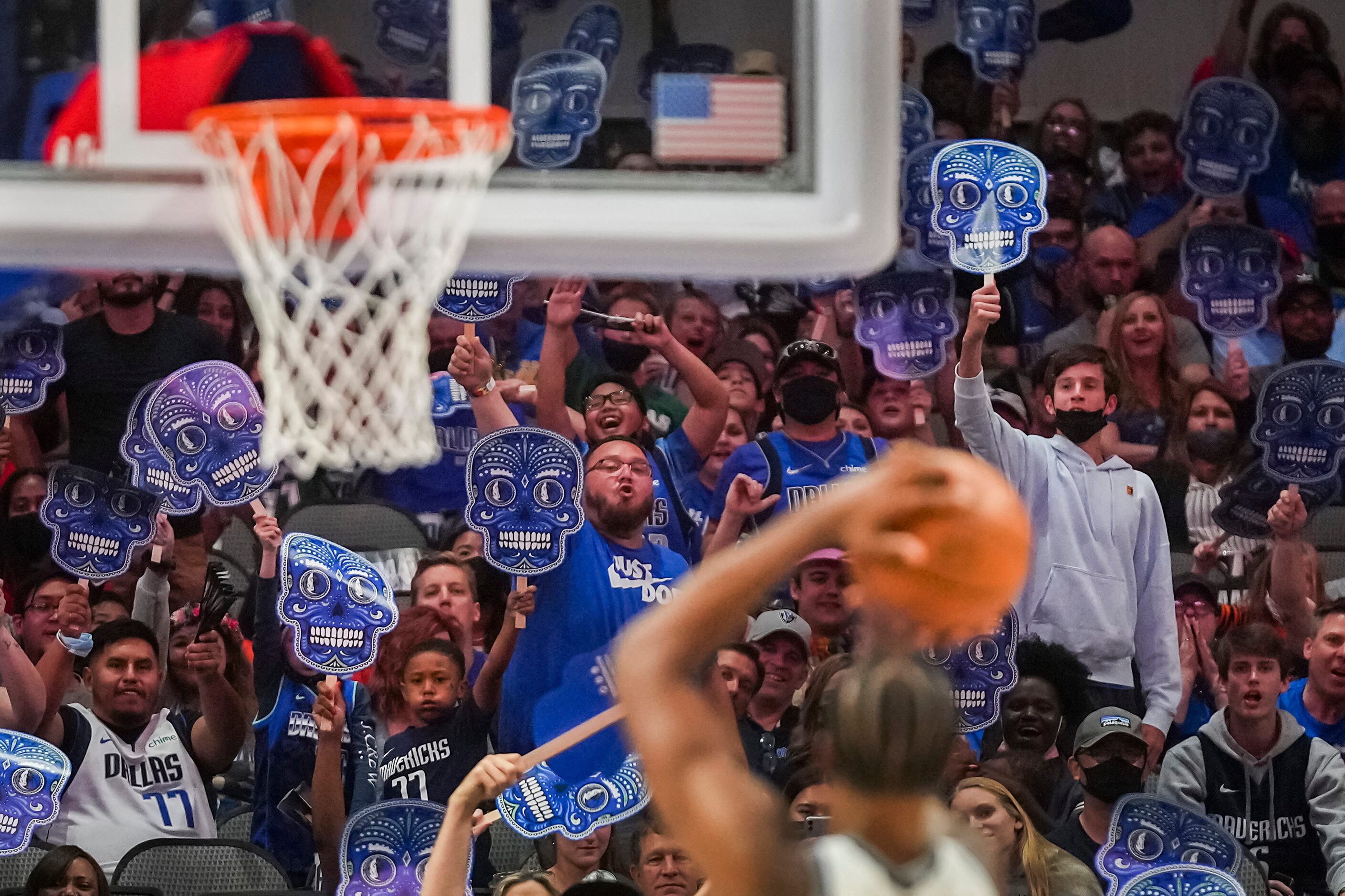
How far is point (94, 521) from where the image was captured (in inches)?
169

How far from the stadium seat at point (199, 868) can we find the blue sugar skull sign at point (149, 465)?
854mm

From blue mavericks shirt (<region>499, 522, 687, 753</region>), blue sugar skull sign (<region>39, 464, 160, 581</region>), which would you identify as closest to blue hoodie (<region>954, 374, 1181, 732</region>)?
blue mavericks shirt (<region>499, 522, 687, 753</region>)

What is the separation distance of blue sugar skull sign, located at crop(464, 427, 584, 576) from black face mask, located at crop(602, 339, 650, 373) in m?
0.45

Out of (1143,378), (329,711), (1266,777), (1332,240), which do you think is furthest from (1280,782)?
(329,711)

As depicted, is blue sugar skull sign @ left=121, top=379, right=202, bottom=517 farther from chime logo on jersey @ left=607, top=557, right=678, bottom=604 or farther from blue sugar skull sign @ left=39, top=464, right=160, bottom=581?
chime logo on jersey @ left=607, top=557, right=678, bottom=604

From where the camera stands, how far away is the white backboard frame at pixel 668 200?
8.77 ft

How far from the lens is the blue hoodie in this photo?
4.38 m

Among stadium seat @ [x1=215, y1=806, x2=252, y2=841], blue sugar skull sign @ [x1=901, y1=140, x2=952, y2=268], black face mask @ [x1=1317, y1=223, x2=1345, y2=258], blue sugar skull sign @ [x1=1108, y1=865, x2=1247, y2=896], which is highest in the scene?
blue sugar skull sign @ [x1=901, y1=140, x2=952, y2=268]

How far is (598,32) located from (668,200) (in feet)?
5.94

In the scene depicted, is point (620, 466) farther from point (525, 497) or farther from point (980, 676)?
point (980, 676)

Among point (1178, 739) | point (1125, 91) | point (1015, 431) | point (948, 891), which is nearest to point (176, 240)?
point (948, 891)

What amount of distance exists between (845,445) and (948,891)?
3136 mm

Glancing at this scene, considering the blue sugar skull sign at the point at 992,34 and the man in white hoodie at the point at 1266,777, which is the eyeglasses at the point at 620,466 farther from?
the blue sugar skull sign at the point at 992,34

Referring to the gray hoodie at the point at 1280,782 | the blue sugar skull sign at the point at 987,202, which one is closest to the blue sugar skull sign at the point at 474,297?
the blue sugar skull sign at the point at 987,202
